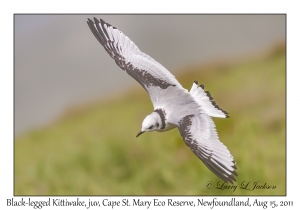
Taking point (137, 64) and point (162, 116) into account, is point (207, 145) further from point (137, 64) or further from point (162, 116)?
point (137, 64)

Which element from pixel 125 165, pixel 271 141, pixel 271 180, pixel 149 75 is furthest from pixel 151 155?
pixel 149 75

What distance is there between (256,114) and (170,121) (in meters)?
4.68

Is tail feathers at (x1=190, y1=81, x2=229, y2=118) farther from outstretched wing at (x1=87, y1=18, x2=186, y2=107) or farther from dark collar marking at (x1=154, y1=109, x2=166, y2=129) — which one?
dark collar marking at (x1=154, y1=109, x2=166, y2=129)

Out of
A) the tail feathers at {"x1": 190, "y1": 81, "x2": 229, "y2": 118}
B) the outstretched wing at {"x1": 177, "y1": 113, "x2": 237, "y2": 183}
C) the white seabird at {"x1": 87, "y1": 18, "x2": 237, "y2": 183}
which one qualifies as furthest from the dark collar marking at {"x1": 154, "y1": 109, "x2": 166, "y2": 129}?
the tail feathers at {"x1": 190, "y1": 81, "x2": 229, "y2": 118}

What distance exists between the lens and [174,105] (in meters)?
3.74

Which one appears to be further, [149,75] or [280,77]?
[280,77]

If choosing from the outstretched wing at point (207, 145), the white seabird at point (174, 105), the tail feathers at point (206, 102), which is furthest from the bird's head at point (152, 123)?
the tail feathers at point (206, 102)

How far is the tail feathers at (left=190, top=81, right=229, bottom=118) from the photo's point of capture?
373 cm

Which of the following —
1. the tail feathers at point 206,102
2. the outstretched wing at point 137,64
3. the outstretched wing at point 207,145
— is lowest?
the outstretched wing at point 207,145

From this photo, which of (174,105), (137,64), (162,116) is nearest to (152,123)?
(162,116)

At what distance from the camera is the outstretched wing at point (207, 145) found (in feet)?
10.8

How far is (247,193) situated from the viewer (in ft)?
16.9

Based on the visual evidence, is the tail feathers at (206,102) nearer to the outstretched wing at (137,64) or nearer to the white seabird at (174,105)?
the white seabird at (174,105)
